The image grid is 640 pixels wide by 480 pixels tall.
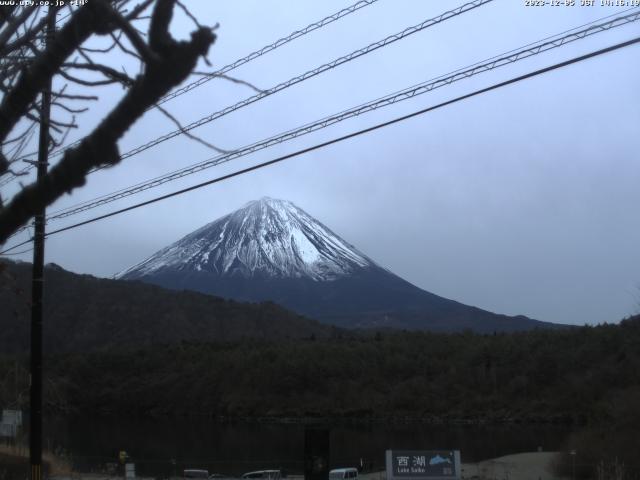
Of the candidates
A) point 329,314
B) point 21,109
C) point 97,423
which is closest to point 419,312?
point 329,314

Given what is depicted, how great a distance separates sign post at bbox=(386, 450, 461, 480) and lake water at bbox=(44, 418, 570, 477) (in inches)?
563

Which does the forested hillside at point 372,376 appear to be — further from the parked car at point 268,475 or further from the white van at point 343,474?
the parked car at point 268,475

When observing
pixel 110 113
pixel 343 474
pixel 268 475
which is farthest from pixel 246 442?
pixel 110 113

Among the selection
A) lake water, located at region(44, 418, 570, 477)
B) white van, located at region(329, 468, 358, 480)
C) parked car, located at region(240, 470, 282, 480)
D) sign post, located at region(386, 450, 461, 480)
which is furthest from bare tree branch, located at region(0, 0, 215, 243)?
lake water, located at region(44, 418, 570, 477)

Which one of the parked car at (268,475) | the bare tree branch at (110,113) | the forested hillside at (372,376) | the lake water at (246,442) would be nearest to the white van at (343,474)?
the parked car at (268,475)

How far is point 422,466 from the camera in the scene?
20.5 metres

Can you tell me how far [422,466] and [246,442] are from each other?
110 feet

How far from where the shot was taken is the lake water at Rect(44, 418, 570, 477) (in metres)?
37.7

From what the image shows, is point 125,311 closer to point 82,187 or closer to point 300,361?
point 300,361

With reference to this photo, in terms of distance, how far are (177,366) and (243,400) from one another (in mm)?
8899

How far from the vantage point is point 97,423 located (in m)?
68.2

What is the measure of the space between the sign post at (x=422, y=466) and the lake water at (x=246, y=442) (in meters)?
14.3

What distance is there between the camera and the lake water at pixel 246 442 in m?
37.7

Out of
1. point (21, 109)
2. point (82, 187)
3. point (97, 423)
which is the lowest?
point (97, 423)
